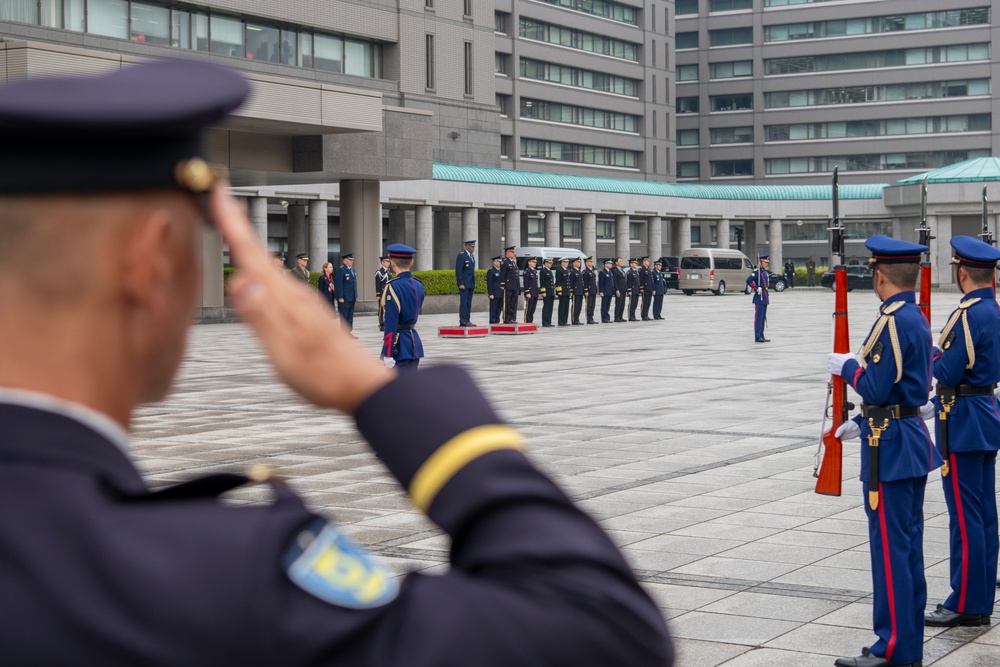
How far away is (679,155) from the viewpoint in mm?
103062

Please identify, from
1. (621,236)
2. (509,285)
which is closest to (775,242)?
(621,236)

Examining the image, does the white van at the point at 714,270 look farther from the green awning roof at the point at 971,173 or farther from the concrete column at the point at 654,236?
the green awning roof at the point at 971,173

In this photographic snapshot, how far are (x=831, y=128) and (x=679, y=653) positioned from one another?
9487 centimetres

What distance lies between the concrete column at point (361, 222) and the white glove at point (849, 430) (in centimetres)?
3034

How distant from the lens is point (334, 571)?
1088 mm

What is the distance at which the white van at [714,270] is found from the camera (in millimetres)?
59375

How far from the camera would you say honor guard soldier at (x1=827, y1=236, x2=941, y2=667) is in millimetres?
5402

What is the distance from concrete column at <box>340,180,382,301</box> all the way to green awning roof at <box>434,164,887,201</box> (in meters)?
14.6

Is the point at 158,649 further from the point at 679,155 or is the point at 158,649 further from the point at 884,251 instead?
the point at 679,155

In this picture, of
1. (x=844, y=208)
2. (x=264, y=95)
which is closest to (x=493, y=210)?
(x=844, y=208)

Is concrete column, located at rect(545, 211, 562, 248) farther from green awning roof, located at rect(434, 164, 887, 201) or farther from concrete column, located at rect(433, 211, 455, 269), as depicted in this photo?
concrete column, located at rect(433, 211, 455, 269)

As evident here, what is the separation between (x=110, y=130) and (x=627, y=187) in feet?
219

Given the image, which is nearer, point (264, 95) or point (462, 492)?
point (462, 492)

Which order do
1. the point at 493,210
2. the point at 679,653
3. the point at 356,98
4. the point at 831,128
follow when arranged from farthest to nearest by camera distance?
the point at 831,128
the point at 493,210
the point at 356,98
the point at 679,653
